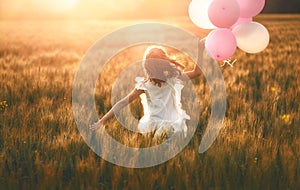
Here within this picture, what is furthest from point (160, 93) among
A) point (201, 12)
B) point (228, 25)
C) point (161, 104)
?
point (228, 25)

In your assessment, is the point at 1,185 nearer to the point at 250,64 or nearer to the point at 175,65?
the point at 175,65

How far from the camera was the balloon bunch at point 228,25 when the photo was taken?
2830 millimetres

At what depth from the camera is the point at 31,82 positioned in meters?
5.09

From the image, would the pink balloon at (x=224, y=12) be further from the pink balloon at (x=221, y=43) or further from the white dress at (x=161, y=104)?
the white dress at (x=161, y=104)

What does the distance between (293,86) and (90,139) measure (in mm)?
2840

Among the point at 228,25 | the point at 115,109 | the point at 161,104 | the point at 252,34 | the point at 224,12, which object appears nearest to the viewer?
the point at 224,12

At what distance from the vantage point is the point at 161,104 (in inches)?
134

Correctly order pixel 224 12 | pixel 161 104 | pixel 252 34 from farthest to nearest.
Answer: pixel 161 104
pixel 252 34
pixel 224 12

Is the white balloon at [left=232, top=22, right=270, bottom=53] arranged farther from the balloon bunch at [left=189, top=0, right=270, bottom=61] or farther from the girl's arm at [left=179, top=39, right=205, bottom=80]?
the girl's arm at [left=179, top=39, right=205, bottom=80]

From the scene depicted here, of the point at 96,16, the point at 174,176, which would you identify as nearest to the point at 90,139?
the point at 174,176

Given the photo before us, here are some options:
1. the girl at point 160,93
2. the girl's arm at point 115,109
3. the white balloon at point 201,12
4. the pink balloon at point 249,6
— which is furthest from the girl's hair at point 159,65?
the pink balloon at point 249,6

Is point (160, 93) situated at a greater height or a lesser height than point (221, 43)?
lesser

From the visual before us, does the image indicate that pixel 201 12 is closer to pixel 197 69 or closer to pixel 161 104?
pixel 197 69

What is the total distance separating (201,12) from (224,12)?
294mm
